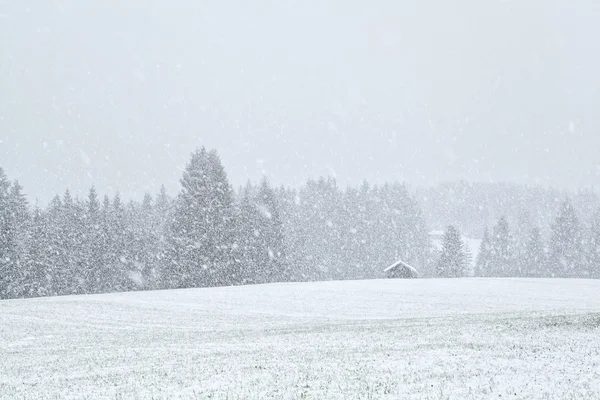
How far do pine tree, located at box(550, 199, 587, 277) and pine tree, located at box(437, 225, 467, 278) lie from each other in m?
18.4

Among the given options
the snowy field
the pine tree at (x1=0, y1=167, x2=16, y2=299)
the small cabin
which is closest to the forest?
the pine tree at (x1=0, y1=167, x2=16, y2=299)

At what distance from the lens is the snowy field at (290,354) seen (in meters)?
14.2

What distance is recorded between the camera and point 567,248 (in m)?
100

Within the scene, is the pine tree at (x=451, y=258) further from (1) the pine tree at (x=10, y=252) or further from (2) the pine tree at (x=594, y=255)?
(1) the pine tree at (x=10, y=252)

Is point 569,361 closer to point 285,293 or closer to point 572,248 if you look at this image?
point 285,293

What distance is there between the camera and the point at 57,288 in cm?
6581

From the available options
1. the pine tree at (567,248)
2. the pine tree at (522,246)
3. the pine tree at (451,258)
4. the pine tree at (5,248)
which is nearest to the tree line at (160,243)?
the pine tree at (5,248)

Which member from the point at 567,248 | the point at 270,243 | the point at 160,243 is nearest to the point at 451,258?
the point at 567,248

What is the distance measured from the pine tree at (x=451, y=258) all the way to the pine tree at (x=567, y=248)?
18.4 meters

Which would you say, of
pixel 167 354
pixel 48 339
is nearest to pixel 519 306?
pixel 167 354

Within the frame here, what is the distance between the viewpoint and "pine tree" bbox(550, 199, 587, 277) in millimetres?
99750

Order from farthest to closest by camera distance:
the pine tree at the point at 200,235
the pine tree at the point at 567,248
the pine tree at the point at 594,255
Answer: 1. the pine tree at the point at 567,248
2. the pine tree at the point at 594,255
3. the pine tree at the point at 200,235

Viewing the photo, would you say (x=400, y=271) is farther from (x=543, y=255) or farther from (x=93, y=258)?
(x=93, y=258)

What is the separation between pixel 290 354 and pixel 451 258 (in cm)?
8121
